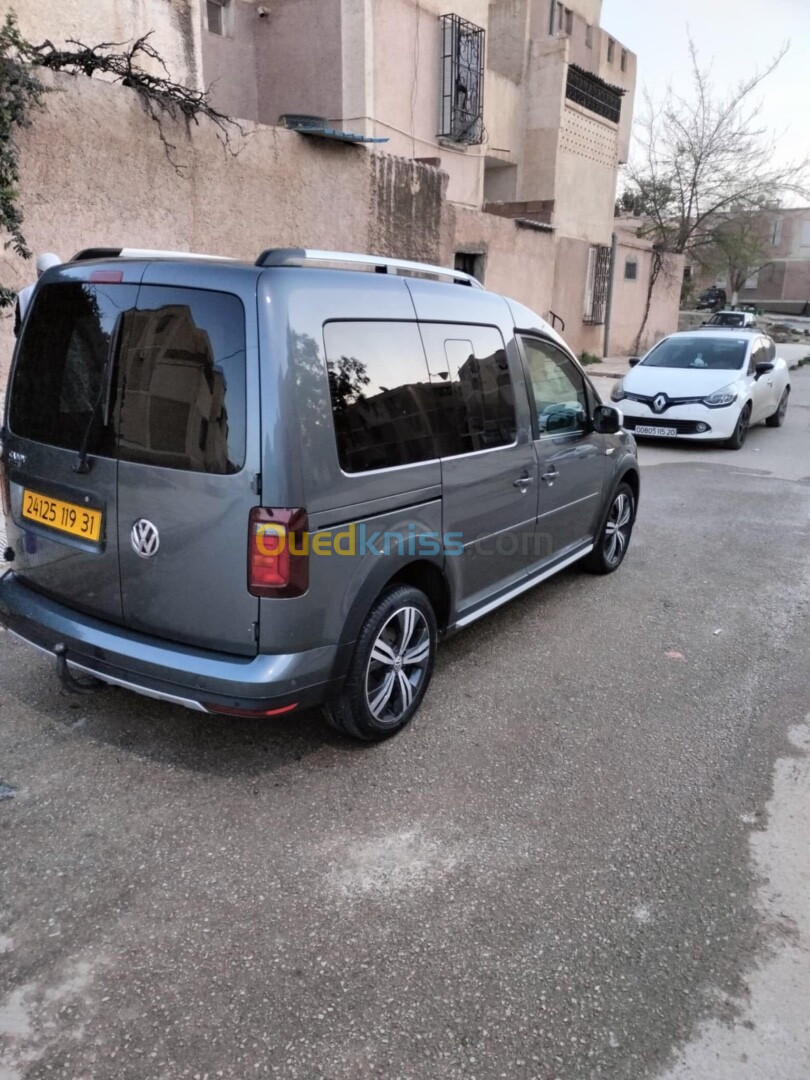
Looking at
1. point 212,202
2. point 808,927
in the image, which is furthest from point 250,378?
point 212,202

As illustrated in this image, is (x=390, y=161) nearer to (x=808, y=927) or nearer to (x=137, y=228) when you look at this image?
(x=137, y=228)

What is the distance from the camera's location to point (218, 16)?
1329 cm

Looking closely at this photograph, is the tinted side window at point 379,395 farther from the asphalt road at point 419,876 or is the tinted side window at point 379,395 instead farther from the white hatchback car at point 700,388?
the white hatchback car at point 700,388

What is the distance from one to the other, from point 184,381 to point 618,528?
3917 mm

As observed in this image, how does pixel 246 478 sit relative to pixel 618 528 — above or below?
above

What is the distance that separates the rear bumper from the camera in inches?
116

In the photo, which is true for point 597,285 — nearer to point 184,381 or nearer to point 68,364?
point 68,364

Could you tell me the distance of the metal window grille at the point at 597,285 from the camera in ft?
64.5

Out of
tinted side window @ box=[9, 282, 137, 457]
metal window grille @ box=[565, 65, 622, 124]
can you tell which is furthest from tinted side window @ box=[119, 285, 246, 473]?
metal window grille @ box=[565, 65, 622, 124]

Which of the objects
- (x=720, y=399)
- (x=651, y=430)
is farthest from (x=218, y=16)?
(x=720, y=399)

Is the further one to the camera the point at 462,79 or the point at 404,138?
the point at 462,79

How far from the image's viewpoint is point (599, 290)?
796 inches

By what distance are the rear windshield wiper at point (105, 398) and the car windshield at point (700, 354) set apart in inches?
402

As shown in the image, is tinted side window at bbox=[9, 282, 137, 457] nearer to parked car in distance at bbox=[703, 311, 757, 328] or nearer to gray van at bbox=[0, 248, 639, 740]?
gray van at bbox=[0, 248, 639, 740]
